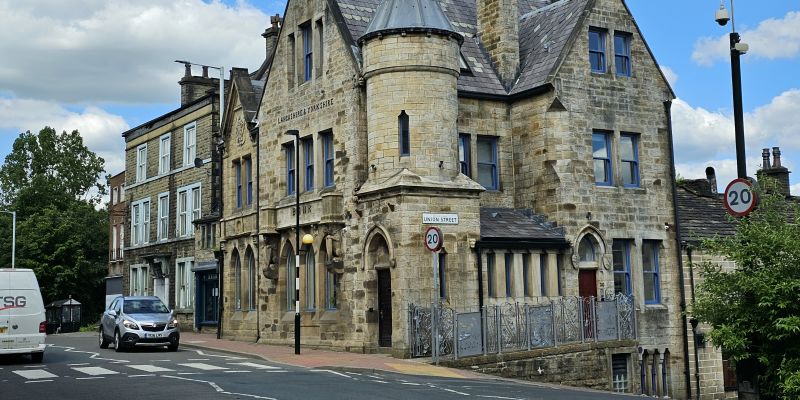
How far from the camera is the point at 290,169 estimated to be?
30938mm

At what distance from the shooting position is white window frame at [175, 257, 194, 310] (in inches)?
1596

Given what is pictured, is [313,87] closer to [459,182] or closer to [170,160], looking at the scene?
[459,182]

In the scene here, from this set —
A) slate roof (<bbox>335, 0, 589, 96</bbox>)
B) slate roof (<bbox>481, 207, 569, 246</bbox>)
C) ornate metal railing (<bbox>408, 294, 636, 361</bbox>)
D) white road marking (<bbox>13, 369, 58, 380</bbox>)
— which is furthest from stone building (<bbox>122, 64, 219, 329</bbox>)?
white road marking (<bbox>13, 369, 58, 380</bbox>)

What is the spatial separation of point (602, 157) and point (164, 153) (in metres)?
23.5

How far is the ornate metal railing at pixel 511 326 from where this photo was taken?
878 inches

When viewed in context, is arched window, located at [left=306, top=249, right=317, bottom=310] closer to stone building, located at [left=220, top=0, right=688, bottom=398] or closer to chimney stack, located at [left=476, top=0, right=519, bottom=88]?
stone building, located at [left=220, top=0, right=688, bottom=398]

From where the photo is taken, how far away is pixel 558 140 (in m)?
27.9

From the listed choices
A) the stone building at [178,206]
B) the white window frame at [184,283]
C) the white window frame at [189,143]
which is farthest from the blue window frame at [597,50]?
the white window frame at [184,283]

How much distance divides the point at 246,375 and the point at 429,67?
423 inches

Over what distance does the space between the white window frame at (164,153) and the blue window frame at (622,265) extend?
918 inches

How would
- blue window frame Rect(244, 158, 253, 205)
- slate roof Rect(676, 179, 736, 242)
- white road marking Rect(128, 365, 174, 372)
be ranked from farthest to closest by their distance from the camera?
1. blue window frame Rect(244, 158, 253, 205)
2. slate roof Rect(676, 179, 736, 242)
3. white road marking Rect(128, 365, 174, 372)

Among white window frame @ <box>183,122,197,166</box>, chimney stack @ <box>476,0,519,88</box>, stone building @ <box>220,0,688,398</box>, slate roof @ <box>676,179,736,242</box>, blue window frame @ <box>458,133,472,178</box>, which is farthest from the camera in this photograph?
white window frame @ <box>183,122,197,166</box>

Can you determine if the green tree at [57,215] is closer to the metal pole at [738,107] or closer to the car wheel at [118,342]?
the car wheel at [118,342]

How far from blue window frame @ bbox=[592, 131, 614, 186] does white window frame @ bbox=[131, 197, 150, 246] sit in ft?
82.4
